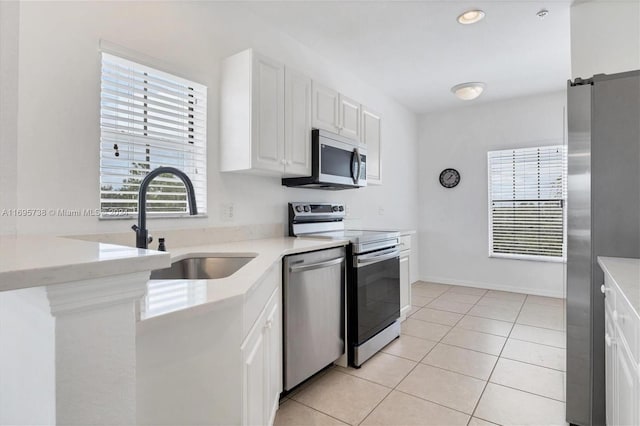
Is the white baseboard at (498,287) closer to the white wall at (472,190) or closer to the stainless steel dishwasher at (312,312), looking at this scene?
the white wall at (472,190)

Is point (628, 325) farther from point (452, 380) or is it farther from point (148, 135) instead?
point (148, 135)

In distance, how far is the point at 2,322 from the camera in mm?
711

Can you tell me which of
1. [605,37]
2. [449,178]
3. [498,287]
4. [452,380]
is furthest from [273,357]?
[449,178]

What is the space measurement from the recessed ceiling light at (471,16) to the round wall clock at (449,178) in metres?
2.64

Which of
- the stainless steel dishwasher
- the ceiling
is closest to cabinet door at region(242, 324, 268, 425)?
the stainless steel dishwasher

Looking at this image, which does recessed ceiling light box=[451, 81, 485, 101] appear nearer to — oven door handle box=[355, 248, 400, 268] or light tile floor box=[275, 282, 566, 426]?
oven door handle box=[355, 248, 400, 268]

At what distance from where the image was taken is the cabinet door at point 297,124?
2463mm

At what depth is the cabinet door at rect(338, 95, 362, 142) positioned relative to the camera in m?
3.03

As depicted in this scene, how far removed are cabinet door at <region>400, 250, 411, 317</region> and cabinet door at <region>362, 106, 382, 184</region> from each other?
2.73ft

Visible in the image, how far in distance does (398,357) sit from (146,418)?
7.22 feet

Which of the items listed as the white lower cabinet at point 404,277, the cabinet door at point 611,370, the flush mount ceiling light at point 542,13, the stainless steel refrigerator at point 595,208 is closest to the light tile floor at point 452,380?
the white lower cabinet at point 404,277

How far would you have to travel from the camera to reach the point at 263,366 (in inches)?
56.2

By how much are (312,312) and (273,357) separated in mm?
481

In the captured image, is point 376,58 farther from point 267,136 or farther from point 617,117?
point 617,117
